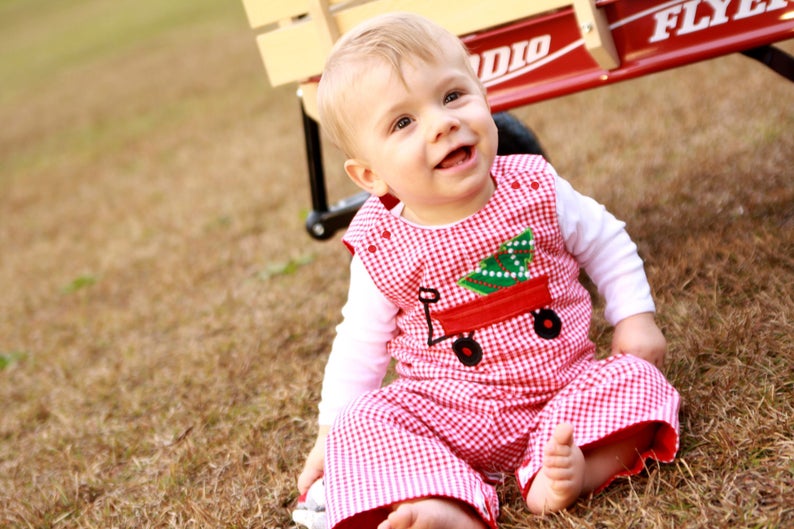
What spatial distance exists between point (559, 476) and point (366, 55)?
887mm

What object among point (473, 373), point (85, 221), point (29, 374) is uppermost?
point (473, 373)

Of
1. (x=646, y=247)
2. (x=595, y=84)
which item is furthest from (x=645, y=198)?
(x=595, y=84)

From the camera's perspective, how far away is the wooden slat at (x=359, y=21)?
2271mm

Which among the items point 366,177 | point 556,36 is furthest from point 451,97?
point 556,36

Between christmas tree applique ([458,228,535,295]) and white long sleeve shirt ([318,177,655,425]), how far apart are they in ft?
0.37

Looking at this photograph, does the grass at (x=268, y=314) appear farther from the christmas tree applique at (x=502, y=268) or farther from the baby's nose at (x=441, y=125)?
the baby's nose at (x=441, y=125)

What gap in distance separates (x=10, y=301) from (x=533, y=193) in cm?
375

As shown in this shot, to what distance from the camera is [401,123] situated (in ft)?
5.95

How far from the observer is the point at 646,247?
9.36ft

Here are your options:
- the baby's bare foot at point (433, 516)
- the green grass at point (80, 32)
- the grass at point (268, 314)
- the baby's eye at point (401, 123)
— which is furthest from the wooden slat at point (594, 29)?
the green grass at point (80, 32)

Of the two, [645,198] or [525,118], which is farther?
[525,118]

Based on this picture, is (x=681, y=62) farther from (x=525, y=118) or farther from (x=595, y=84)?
(x=525, y=118)

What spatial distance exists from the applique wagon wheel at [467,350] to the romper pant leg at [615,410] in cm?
19

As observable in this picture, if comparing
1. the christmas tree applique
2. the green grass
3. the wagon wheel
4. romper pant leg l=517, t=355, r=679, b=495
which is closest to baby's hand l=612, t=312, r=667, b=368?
romper pant leg l=517, t=355, r=679, b=495
